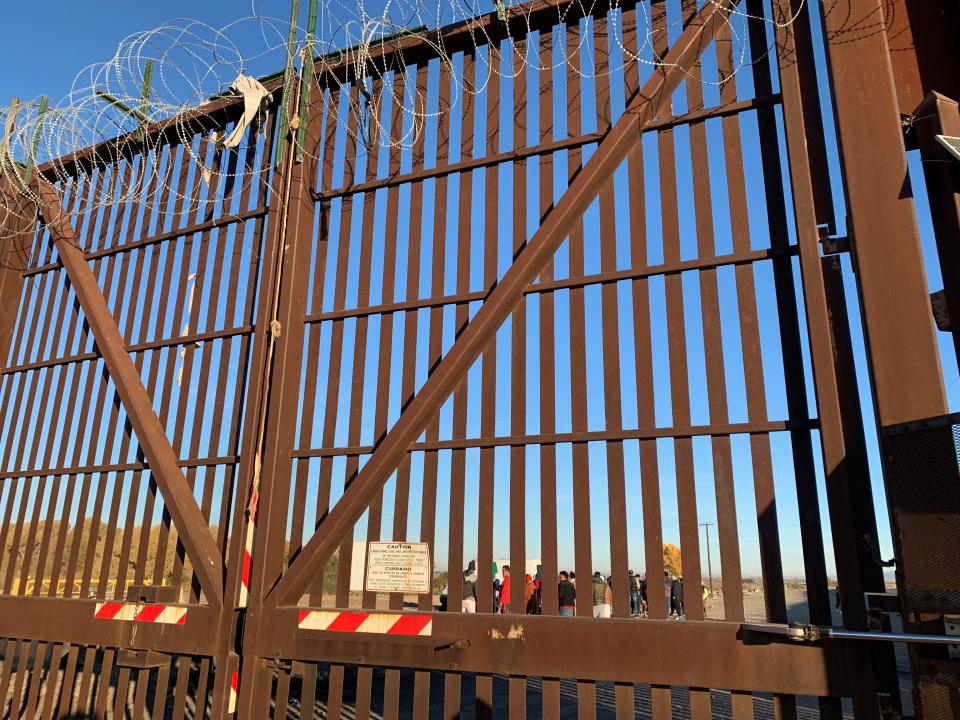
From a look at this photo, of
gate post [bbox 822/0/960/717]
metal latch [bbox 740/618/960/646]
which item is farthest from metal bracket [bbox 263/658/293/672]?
gate post [bbox 822/0/960/717]

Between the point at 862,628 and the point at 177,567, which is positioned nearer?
the point at 862,628

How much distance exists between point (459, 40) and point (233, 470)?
3.99 meters

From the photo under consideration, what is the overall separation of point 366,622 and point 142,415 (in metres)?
2.85

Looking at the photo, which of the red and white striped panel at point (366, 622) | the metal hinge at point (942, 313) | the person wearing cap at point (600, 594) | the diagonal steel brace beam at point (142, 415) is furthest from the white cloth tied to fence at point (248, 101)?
the person wearing cap at point (600, 594)

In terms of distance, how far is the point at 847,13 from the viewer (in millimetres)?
4547

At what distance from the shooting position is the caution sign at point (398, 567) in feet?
15.8

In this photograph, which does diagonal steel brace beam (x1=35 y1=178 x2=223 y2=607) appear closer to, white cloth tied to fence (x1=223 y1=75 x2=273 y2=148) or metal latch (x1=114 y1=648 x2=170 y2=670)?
metal latch (x1=114 y1=648 x2=170 y2=670)

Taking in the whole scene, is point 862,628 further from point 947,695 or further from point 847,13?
point 847,13

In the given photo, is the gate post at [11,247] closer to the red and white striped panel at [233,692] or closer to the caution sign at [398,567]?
the red and white striped panel at [233,692]

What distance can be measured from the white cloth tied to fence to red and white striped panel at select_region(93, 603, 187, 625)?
4124 mm

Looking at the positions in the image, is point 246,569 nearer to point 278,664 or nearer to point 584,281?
point 278,664

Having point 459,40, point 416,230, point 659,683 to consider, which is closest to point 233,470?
point 416,230

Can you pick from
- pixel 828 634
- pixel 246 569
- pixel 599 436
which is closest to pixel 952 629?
pixel 828 634

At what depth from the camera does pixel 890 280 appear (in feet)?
12.9
